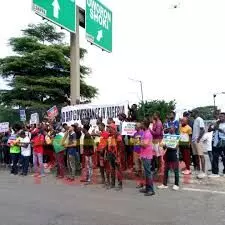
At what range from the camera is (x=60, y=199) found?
1126 cm

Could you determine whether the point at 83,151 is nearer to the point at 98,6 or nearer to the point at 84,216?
the point at 84,216

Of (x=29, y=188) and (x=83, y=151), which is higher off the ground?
(x=83, y=151)

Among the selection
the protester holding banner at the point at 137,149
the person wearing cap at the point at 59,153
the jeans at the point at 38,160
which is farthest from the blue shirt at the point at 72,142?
the protester holding banner at the point at 137,149

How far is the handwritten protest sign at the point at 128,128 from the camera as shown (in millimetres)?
14320

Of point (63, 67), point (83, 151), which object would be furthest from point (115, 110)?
point (63, 67)

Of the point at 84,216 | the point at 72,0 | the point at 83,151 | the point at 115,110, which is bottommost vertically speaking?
the point at 84,216

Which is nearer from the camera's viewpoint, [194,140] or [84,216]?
[84,216]

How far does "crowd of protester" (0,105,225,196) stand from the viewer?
12719mm

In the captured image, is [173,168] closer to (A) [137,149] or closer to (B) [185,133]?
(A) [137,149]

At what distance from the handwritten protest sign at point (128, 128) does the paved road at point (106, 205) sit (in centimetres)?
144

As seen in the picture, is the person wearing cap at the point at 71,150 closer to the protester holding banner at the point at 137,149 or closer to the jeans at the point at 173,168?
the protester holding banner at the point at 137,149

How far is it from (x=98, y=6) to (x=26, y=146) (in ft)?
24.5

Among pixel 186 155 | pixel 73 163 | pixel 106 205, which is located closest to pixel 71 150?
pixel 73 163

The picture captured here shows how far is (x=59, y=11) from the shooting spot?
61.6ft
